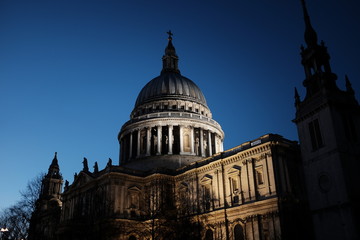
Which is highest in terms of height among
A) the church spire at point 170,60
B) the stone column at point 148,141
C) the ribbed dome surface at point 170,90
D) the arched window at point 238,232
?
the church spire at point 170,60

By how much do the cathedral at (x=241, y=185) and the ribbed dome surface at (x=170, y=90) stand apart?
7.70 metres

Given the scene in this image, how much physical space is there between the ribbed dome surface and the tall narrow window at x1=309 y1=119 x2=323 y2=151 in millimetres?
38215

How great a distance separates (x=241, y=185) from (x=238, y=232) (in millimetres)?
5744

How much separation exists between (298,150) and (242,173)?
7.65m

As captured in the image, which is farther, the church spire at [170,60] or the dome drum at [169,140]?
the church spire at [170,60]

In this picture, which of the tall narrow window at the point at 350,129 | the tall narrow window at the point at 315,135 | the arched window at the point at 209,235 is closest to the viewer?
the tall narrow window at the point at 350,129

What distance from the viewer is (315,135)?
38.3m

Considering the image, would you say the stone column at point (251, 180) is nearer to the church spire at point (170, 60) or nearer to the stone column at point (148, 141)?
the stone column at point (148, 141)

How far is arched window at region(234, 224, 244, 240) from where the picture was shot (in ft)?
142

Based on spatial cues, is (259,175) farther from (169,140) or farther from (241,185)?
(169,140)

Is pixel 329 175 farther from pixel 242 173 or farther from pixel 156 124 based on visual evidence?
pixel 156 124

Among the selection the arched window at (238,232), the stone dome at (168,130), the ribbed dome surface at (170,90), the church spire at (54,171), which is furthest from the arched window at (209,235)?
the church spire at (54,171)

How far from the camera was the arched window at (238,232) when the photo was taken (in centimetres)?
4336

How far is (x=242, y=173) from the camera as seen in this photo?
148 ft
